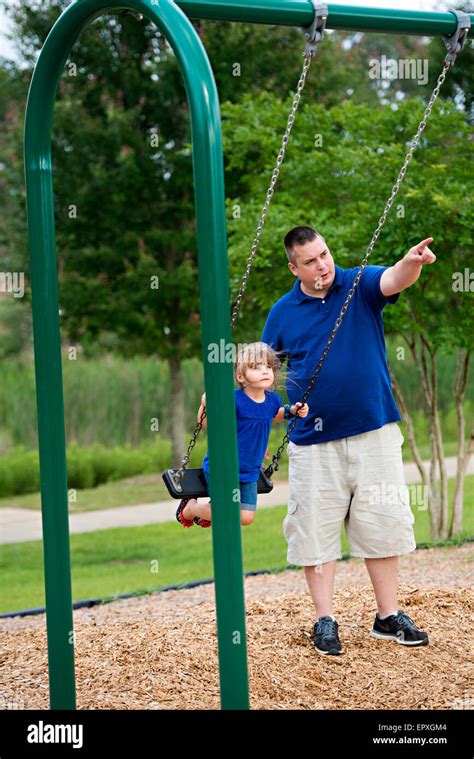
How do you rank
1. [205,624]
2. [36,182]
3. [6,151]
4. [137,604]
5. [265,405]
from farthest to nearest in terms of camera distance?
[6,151] < [137,604] < [205,624] < [265,405] < [36,182]

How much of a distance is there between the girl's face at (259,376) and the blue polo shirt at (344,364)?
15 centimetres

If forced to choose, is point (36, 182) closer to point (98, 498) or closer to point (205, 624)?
point (205, 624)

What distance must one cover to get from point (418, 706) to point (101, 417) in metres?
9.40

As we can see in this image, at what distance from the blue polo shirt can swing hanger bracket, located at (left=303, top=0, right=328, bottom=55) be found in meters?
0.84

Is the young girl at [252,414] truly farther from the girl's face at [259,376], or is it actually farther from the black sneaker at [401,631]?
the black sneaker at [401,631]

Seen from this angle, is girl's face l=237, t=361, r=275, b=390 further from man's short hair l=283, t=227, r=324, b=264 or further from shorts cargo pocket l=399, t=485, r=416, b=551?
shorts cargo pocket l=399, t=485, r=416, b=551

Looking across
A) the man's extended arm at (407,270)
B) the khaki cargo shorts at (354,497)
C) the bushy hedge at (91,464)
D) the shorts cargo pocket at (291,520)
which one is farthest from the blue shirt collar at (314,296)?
the bushy hedge at (91,464)

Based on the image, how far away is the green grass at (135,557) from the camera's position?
698cm

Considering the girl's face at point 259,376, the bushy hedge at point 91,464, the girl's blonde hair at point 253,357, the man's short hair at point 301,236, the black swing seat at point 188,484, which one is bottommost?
the bushy hedge at point 91,464

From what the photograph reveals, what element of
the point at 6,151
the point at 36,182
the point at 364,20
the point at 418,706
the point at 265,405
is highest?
the point at 6,151

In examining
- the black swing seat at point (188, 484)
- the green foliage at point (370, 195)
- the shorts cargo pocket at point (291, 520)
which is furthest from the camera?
the green foliage at point (370, 195)

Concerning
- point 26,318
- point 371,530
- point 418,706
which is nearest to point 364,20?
point 371,530

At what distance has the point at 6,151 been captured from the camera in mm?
11688

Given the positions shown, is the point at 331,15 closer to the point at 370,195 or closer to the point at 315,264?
the point at 315,264
